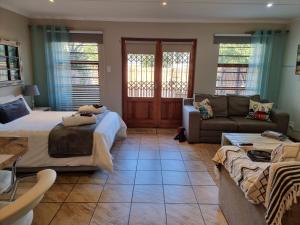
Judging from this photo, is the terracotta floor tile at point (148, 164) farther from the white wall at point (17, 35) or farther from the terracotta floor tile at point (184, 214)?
the white wall at point (17, 35)

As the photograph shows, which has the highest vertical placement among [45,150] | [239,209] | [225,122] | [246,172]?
[246,172]

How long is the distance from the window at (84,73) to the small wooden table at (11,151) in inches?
142

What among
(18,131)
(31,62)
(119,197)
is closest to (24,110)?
(18,131)

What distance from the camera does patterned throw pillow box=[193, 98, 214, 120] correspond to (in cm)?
447

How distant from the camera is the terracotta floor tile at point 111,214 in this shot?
221 centimetres

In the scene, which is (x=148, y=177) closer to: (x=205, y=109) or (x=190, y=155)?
(x=190, y=155)

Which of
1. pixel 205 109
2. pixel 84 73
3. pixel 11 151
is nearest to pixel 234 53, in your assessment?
pixel 205 109

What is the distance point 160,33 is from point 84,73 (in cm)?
193

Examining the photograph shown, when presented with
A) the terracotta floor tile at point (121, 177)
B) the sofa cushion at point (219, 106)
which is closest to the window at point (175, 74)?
the sofa cushion at point (219, 106)

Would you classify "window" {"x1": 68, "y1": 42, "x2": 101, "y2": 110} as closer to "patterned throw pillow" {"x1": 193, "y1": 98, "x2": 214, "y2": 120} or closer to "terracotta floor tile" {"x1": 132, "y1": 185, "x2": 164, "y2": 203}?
"patterned throw pillow" {"x1": 193, "y1": 98, "x2": 214, "y2": 120}

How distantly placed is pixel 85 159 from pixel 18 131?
923 millimetres

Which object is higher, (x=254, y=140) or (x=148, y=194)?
(x=254, y=140)

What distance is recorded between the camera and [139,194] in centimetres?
270

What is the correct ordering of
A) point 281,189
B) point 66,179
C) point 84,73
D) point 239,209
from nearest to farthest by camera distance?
point 281,189, point 239,209, point 66,179, point 84,73
